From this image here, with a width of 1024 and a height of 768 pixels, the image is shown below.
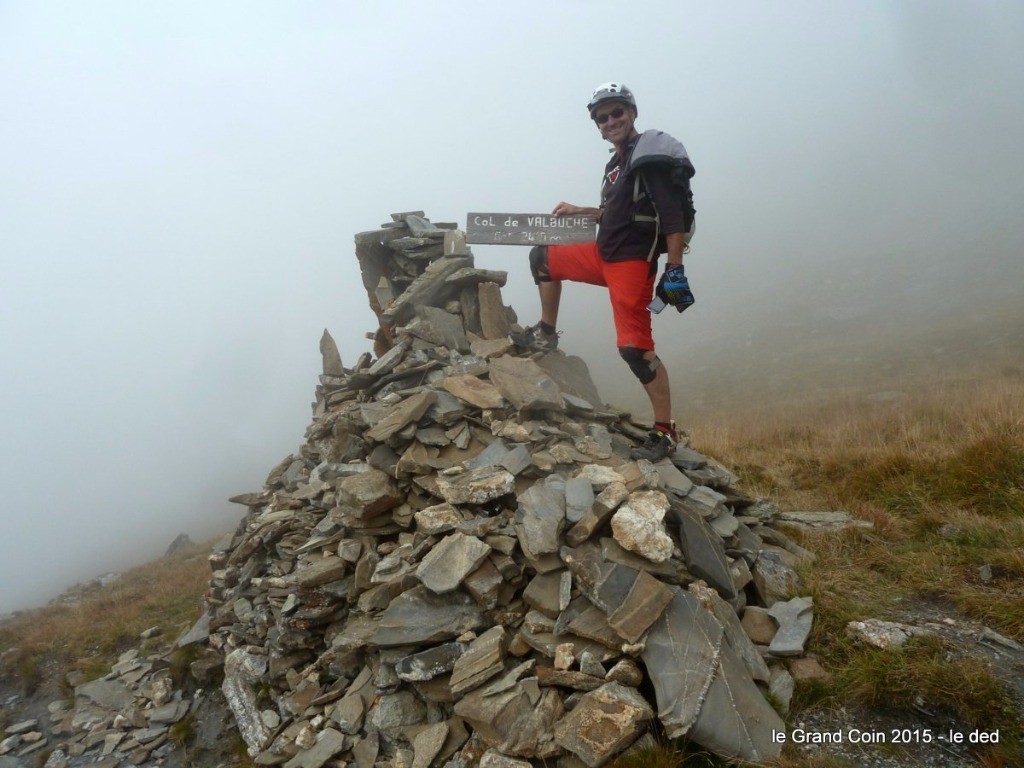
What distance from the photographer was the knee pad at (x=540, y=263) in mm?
7613

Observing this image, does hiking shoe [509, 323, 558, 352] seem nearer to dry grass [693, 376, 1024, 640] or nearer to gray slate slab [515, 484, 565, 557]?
gray slate slab [515, 484, 565, 557]

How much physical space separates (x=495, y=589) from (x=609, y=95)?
5.53 meters

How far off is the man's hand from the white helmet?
2088 millimetres

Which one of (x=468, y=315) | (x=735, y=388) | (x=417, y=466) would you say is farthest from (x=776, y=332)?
(x=417, y=466)

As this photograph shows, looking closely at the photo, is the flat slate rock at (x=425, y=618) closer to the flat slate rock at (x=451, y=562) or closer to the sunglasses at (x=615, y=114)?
the flat slate rock at (x=451, y=562)

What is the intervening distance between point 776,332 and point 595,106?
128 feet

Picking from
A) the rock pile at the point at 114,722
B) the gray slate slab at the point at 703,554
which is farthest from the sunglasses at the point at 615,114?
the rock pile at the point at 114,722

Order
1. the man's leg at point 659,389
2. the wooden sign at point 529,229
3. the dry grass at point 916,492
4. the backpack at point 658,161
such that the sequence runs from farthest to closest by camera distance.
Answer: the wooden sign at point 529,229 < the man's leg at point 659,389 < the backpack at point 658,161 < the dry grass at point 916,492

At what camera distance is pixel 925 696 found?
3.94 m

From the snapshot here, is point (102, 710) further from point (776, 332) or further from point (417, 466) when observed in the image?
point (776, 332)

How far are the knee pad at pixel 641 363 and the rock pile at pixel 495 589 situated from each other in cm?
97

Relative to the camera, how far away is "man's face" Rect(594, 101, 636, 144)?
638 cm

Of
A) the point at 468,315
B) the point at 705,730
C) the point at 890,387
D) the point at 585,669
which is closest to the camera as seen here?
the point at 705,730

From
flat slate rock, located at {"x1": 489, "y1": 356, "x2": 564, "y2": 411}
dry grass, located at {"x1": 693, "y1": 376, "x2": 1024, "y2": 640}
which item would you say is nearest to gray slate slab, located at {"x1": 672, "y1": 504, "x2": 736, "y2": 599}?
dry grass, located at {"x1": 693, "y1": 376, "x2": 1024, "y2": 640}
